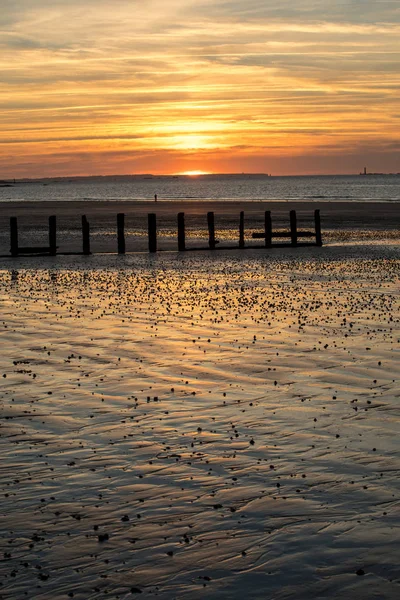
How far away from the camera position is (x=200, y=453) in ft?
33.8

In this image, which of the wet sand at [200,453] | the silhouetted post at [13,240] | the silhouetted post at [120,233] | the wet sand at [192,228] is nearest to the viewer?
the wet sand at [200,453]

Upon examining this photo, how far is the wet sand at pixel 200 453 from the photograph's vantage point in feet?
24.3

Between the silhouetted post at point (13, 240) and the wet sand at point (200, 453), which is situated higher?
the silhouetted post at point (13, 240)

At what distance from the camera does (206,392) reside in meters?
13.2

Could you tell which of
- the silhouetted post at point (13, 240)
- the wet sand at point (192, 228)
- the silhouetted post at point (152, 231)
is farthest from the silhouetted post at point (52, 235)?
the wet sand at point (192, 228)

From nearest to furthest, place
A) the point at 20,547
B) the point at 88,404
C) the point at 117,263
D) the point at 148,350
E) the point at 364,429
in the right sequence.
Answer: the point at 20,547
the point at 364,429
the point at 88,404
the point at 148,350
the point at 117,263

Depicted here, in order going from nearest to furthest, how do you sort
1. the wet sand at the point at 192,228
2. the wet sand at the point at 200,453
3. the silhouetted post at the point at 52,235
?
the wet sand at the point at 200,453 < the silhouetted post at the point at 52,235 < the wet sand at the point at 192,228

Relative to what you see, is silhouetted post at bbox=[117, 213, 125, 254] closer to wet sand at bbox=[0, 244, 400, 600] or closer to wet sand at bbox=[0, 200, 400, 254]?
wet sand at bbox=[0, 200, 400, 254]

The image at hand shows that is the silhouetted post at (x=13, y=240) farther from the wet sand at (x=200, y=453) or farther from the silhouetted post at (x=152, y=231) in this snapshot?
the wet sand at (x=200, y=453)

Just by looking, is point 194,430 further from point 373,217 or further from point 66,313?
point 373,217

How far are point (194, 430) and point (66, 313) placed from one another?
1068cm

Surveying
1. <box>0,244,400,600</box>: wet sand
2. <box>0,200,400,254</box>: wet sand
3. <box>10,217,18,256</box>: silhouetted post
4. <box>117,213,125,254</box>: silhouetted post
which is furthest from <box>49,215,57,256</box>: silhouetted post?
<box>0,244,400,600</box>: wet sand

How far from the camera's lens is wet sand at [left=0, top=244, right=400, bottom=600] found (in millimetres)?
7395

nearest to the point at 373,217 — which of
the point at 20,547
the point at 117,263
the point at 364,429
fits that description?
the point at 117,263
